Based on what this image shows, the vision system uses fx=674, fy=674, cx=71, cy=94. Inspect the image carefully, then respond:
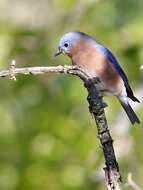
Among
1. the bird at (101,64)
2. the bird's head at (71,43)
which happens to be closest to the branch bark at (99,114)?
the bird at (101,64)

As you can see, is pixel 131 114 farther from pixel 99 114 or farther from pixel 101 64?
pixel 99 114

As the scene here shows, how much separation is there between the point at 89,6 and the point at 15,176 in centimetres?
143

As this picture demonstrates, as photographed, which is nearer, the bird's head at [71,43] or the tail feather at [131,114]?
the tail feather at [131,114]

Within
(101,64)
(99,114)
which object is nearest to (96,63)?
(101,64)

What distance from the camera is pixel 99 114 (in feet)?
6.93

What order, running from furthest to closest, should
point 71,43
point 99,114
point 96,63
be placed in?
1. point 71,43
2. point 96,63
3. point 99,114

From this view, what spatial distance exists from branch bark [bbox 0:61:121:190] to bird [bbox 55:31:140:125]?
1.27 metres

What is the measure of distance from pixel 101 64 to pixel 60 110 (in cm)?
168

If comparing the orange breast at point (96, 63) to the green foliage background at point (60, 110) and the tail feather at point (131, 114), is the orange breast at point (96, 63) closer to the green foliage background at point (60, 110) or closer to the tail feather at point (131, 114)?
the tail feather at point (131, 114)

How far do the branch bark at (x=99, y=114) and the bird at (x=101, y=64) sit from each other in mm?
1269

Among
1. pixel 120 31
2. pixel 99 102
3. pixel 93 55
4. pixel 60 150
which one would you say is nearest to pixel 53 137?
pixel 60 150

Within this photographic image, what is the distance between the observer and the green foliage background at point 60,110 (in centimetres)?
480

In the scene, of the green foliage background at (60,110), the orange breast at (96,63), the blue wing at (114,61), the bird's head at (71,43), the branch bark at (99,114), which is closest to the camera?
the branch bark at (99,114)

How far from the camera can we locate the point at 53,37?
4.90 metres
